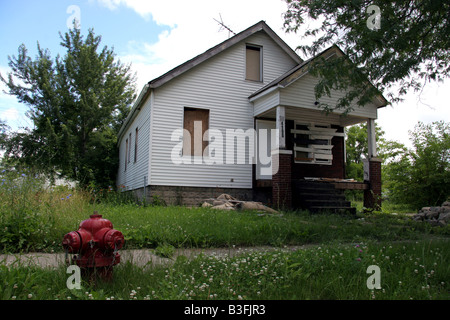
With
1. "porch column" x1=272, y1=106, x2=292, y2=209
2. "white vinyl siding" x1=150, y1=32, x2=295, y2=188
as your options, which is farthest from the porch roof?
"porch column" x1=272, y1=106, x2=292, y2=209

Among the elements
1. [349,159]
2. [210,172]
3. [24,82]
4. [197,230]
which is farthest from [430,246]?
[349,159]

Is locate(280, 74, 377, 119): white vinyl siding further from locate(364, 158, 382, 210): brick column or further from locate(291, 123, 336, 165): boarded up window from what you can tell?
locate(364, 158, 382, 210): brick column

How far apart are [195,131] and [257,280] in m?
9.68

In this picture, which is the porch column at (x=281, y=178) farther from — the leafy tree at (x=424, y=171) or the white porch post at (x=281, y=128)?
the leafy tree at (x=424, y=171)

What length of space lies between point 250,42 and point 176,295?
495 inches

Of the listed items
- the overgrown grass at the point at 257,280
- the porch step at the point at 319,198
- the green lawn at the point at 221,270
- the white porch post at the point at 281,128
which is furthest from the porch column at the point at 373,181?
the overgrown grass at the point at 257,280

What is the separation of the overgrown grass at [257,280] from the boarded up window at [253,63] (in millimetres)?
10863

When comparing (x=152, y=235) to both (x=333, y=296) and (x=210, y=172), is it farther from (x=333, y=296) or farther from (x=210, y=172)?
(x=210, y=172)

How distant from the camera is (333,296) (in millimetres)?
2951

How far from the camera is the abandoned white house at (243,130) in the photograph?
456 inches

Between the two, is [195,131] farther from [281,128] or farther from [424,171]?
[424,171]

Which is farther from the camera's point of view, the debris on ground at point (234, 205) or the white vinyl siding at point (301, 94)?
the white vinyl siding at point (301, 94)

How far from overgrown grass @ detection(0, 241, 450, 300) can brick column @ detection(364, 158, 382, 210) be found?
8.56 m

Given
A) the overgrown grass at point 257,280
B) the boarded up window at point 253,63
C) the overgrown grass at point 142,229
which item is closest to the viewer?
the overgrown grass at point 257,280
